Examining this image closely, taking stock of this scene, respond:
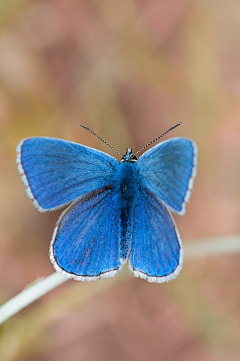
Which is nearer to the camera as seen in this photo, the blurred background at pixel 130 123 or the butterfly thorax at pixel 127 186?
the butterfly thorax at pixel 127 186

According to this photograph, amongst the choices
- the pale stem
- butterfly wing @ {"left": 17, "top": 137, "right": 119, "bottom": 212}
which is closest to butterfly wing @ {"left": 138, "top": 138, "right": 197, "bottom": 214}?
butterfly wing @ {"left": 17, "top": 137, "right": 119, "bottom": 212}

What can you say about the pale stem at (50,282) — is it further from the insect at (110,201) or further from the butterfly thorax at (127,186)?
the butterfly thorax at (127,186)

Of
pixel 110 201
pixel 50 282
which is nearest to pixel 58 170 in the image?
pixel 110 201

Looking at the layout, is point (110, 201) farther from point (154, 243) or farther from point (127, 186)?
point (154, 243)

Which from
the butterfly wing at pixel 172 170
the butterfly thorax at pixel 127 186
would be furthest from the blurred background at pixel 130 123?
the butterfly wing at pixel 172 170

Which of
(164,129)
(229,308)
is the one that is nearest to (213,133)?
(164,129)

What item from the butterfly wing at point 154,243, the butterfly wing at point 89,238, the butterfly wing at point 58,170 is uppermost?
the butterfly wing at point 58,170

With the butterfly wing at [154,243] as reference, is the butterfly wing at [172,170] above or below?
above
